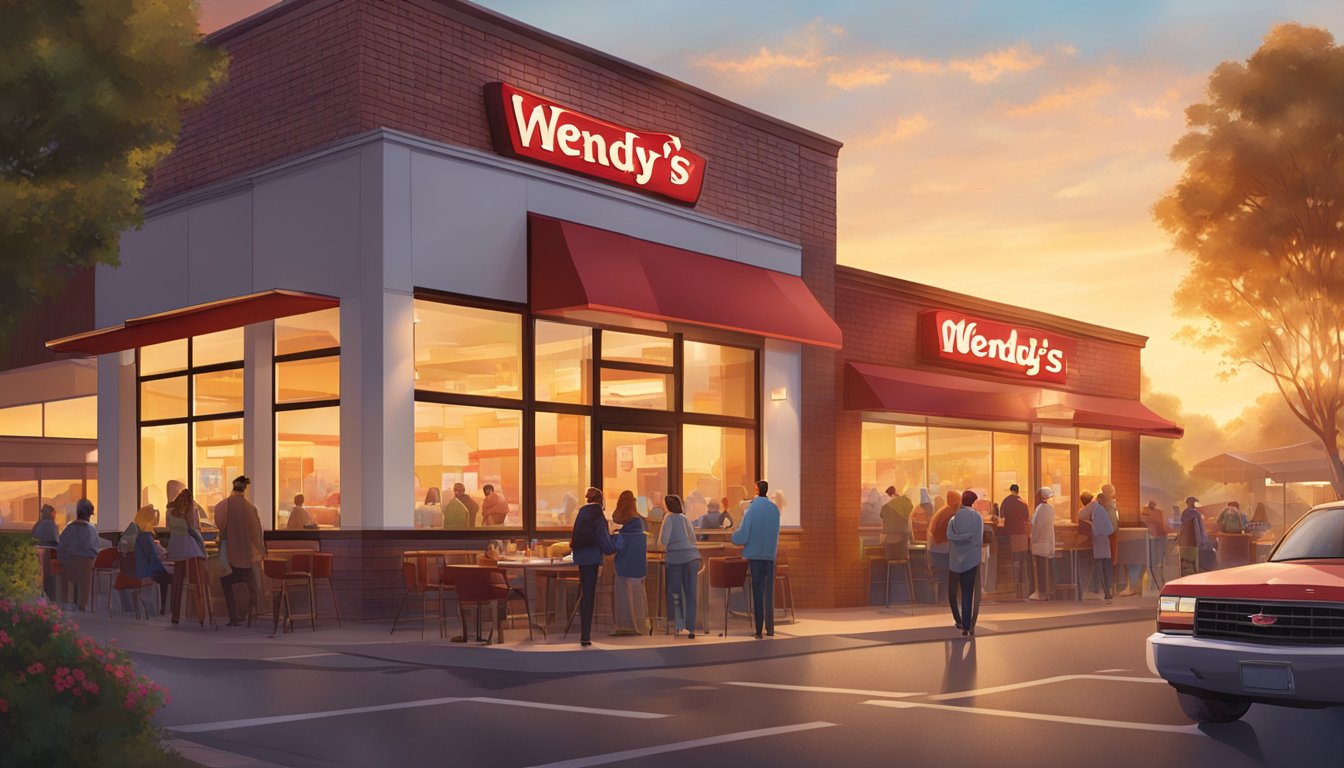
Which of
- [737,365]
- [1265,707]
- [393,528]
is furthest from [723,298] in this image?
[1265,707]

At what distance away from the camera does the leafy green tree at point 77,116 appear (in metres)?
9.40

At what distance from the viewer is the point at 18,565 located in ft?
30.9

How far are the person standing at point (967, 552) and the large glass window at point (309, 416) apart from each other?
8.43 meters

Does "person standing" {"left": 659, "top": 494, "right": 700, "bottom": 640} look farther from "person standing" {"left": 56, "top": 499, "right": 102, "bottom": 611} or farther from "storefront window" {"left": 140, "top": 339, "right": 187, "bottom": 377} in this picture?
"person standing" {"left": 56, "top": 499, "right": 102, "bottom": 611}

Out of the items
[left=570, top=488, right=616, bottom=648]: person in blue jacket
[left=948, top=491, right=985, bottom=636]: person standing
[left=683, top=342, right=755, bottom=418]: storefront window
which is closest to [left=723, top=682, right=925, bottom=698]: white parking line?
[left=570, top=488, right=616, bottom=648]: person in blue jacket

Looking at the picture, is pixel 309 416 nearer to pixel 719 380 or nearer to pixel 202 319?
pixel 202 319

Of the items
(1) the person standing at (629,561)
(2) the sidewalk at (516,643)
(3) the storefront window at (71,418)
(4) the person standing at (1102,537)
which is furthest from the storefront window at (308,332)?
(3) the storefront window at (71,418)

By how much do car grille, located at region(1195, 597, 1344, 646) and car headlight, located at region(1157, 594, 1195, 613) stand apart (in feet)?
0.24

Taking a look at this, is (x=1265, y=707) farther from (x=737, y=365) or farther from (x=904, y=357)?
(x=904, y=357)

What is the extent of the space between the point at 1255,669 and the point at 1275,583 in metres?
0.69

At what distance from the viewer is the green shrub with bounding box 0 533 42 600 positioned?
360 inches

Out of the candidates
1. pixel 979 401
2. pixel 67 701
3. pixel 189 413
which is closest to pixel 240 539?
pixel 189 413

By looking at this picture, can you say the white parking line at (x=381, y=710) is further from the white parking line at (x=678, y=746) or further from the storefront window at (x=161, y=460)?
the storefront window at (x=161, y=460)

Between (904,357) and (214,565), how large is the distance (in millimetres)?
14343
